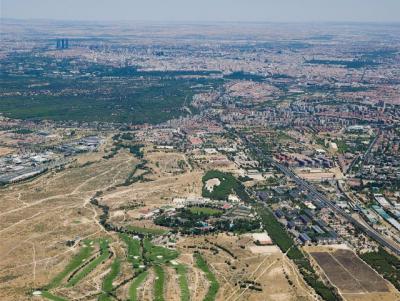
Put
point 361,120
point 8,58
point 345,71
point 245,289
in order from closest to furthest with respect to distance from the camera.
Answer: point 245,289
point 361,120
point 345,71
point 8,58

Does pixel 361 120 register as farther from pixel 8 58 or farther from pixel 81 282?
pixel 8 58

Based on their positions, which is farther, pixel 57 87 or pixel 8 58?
pixel 8 58

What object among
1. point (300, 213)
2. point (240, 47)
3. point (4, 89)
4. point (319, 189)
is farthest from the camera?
point (240, 47)

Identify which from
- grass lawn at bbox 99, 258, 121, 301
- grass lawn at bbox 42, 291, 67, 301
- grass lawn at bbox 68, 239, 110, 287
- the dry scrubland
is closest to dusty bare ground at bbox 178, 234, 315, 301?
the dry scrubland

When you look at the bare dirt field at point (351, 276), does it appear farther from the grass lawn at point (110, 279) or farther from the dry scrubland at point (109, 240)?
the grass lawn at point (110, 279)

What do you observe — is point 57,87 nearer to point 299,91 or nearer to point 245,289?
point 299,91

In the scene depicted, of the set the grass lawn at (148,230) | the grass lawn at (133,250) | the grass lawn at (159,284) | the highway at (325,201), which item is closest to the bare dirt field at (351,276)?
the highway at (325,201)

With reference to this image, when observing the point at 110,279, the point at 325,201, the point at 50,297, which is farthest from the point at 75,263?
the point at 325,201

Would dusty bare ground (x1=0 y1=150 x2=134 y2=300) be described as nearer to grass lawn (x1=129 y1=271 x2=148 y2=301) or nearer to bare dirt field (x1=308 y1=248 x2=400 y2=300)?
grass lawn (x1=129 y1=271 x2=148 y2=301)

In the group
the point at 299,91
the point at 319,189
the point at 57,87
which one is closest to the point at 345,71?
the point at 299,91
